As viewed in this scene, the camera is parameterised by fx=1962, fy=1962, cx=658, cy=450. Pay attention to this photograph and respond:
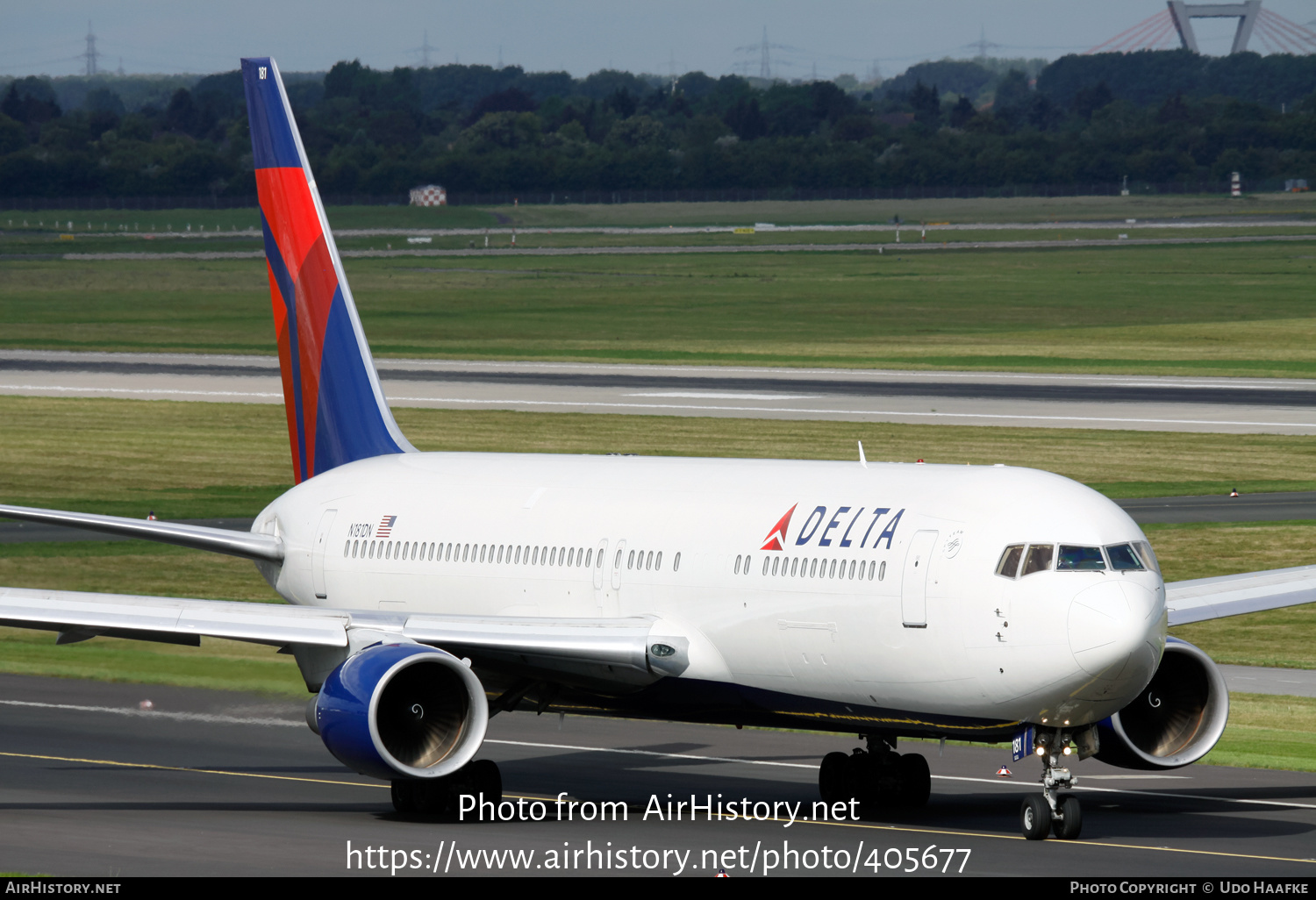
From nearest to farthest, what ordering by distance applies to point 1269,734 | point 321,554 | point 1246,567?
point 321,554, point 1269,734, point 1246,567

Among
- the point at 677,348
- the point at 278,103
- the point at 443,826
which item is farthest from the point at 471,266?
the point at 443,826

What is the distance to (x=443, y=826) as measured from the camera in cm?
2648

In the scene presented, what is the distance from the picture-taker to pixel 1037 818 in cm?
2416

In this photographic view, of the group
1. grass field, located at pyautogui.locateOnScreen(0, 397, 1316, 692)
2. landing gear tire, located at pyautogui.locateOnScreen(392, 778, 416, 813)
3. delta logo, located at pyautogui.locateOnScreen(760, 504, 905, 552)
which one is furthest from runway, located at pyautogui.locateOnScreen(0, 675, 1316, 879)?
grass field, located at pyautogui.locateOnScreen(0, 397, 1316, 692)

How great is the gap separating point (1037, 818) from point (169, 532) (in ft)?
48.2

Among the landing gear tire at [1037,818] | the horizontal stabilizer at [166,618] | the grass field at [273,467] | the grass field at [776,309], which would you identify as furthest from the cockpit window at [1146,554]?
the grass field at [776,309]

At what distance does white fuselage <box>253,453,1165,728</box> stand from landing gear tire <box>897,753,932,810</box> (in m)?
2.26

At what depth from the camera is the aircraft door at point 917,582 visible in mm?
24281

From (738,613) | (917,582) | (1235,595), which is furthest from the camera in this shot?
(1235,595)

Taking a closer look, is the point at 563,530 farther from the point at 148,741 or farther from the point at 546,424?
the point at 546,424

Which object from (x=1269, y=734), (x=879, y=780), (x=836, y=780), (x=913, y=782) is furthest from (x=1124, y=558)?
(x=1269, y=734)

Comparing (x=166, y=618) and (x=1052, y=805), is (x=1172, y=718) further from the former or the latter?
(x=166, y=618)

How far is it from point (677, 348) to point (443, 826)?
288 feet

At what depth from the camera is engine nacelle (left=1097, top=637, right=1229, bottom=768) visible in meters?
26.8
